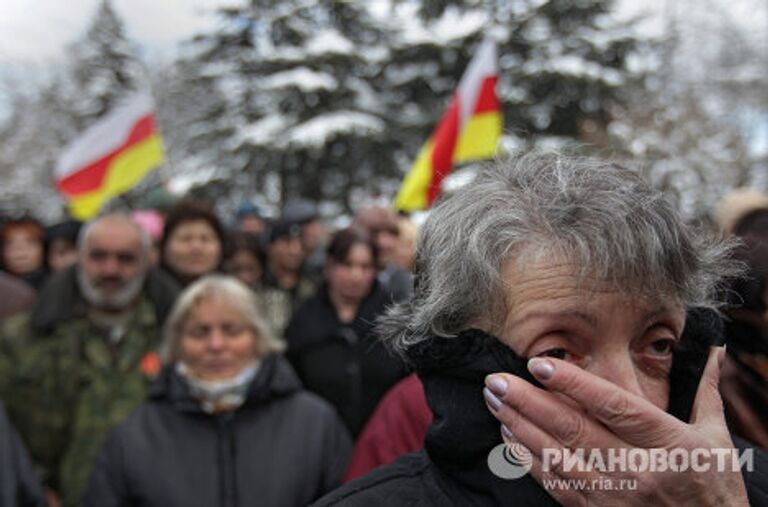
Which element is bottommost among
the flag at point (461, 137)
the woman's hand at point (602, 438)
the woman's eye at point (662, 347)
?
the woman's hand at point (602, 438)

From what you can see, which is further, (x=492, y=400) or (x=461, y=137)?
(x=461, y=137)

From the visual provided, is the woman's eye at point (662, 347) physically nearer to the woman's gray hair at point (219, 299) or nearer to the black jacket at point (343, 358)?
the woman's gray hair at point (219, 299)

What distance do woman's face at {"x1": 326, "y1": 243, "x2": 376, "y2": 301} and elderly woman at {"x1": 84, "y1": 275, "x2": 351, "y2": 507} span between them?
1094 millimetres

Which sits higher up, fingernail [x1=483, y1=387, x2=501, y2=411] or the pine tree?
the pine tree

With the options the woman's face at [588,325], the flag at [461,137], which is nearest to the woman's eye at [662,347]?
the woman's face at [588,325]

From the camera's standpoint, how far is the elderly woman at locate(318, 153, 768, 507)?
1.08m

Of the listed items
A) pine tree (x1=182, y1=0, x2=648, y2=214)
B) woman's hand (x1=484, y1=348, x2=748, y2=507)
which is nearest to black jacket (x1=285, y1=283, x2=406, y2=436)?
woman's hand (x1=484, y1=348, x2=748, y2=507)

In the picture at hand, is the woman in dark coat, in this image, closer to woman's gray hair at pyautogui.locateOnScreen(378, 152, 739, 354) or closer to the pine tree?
woman's gray hair at pyautogui.locateOnScreen(378, 152, 739, 354)

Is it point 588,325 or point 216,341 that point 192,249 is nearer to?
point 216,341

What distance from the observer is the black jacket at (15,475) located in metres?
2.92

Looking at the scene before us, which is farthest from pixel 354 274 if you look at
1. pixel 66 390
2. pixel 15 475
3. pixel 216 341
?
pixel 15 475

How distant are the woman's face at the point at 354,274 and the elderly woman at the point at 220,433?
1.09 meters

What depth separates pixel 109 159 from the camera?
20.8 ft

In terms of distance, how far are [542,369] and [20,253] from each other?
18.4 ft
